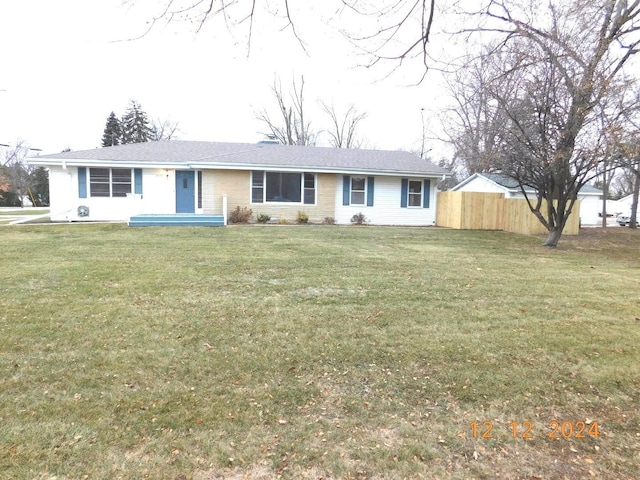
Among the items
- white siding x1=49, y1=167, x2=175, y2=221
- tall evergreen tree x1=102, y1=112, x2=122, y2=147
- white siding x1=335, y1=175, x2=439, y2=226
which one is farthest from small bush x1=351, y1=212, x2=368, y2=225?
tall evergreen tree x1=102, y1=112, x2=122, y2=147

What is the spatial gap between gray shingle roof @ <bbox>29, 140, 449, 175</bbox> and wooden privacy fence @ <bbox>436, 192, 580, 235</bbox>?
168cm

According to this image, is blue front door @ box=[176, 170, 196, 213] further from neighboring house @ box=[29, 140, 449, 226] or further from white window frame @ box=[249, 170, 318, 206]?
white window frame @ box=[249, 170, 318, 206]

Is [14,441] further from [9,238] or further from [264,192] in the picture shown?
[264,192]

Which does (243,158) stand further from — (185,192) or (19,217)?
(19,217)

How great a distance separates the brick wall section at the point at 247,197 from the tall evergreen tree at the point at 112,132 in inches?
1183

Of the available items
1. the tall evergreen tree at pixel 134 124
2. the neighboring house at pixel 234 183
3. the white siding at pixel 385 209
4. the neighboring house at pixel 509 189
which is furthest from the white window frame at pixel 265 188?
the tall evergreen tree at pixel 134 124

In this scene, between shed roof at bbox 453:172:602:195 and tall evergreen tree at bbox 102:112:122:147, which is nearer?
shed roof at bbox 453:172:602:195

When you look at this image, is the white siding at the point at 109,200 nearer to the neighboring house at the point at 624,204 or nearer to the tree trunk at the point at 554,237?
the tree trunk at the point at 554,237

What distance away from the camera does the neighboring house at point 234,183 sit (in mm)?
15609

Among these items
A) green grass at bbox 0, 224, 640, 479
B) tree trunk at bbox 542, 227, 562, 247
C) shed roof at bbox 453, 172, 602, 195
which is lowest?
green grass at bbox 0, 224, 640, 479

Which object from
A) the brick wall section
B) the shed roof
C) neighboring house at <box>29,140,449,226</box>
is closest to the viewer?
neighboring house at <box>29,140,449,226</box>

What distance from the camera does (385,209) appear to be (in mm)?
18109

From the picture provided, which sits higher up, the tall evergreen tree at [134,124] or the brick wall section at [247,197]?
the tall evergreen tree at [134,124]

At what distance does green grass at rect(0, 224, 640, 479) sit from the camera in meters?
2.23
